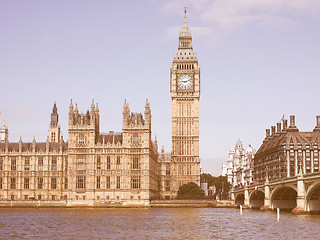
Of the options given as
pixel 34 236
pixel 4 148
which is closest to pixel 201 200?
pixel 4 148

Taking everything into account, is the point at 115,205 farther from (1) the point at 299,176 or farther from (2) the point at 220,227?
(2) the point at 220,227

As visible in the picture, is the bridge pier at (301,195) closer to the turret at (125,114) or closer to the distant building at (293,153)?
the turret at (125,114)

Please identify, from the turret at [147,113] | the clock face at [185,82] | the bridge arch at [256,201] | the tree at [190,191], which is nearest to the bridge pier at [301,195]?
the bridge arch at [256,201]

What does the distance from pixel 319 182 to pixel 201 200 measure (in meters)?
70.3

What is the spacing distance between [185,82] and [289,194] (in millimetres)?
69470

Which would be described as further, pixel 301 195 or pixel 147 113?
pixel 147 113

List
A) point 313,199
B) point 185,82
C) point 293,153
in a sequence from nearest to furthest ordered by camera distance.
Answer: point 313,199, point 293,153, point 185,82

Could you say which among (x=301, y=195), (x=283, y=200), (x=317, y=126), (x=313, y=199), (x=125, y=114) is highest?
(x=125, y=114)

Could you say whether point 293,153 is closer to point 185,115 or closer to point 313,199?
point 185,115

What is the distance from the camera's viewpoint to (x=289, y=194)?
121 meters

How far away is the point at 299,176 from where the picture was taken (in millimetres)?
94500

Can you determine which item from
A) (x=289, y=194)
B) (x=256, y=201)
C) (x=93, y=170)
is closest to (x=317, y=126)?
(x=256, y=201)

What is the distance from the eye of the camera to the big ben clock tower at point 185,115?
17225cm

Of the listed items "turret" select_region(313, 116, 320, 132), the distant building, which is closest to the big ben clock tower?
the distant building
